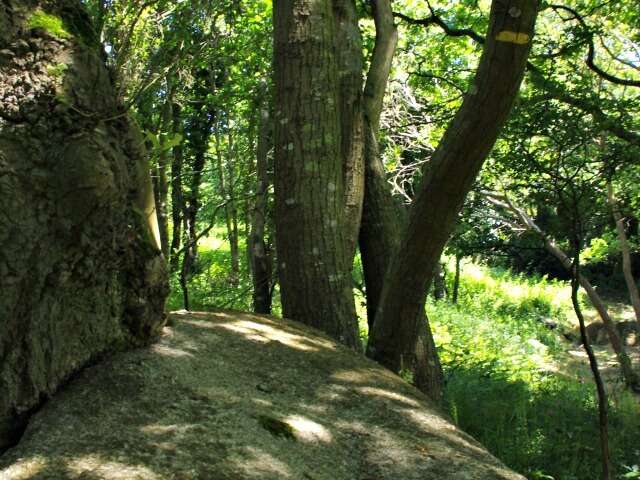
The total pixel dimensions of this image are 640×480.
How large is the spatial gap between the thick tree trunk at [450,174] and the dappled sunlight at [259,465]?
2129 mm

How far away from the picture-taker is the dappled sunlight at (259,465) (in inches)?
102

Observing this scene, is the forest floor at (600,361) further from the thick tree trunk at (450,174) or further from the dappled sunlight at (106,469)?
the dappled sunlight at (106,469)

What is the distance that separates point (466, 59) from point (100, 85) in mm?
10042

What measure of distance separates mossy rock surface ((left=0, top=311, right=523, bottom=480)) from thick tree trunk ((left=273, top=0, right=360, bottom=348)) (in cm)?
103

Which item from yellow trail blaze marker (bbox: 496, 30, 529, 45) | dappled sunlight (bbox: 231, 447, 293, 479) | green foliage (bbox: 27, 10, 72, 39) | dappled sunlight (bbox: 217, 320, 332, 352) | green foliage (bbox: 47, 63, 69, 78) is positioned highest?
yellow trail blaze marker (bbox: 496, 30, 529, 45)

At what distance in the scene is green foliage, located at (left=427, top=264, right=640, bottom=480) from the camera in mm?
6078

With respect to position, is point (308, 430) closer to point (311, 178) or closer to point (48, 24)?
point (48, 24)

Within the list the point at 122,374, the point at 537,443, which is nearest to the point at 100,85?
the point at 122,374

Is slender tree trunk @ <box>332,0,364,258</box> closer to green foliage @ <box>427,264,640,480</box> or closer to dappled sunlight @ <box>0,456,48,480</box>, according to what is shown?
green foliage @ <box>427,264,640,480</box>

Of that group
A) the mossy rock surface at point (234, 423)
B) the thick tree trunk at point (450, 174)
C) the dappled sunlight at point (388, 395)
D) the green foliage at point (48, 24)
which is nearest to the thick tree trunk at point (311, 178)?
the thick tree trunk at point (450, 174)

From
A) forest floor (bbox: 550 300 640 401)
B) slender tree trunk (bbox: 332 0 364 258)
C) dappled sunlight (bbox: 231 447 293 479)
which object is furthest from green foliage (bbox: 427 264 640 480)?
dappled sunlight (bbox: 231 447 293 479)

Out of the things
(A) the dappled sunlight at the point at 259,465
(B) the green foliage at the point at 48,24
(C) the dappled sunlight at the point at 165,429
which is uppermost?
(B) the green foliage at the point at 48,24

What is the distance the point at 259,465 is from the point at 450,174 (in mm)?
2281

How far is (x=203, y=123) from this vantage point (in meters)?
17.5
